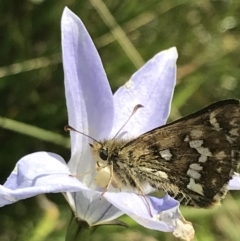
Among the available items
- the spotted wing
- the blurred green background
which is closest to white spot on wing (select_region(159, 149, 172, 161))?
the spotted wing

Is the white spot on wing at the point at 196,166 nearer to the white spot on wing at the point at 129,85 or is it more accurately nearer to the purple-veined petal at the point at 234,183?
the purple-veined petal at the point at 234,183

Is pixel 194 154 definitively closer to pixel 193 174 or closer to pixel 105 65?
pixel 193 174

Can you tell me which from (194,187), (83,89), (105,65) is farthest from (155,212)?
(105,65)

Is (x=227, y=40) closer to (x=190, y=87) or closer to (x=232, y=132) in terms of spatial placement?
(x=190, y=87)

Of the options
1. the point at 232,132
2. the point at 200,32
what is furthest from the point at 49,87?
the point at 232,132

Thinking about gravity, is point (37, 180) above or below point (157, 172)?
above

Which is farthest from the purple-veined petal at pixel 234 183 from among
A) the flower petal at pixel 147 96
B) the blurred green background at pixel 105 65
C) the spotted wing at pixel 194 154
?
the blurred green background at pixel 105 65
